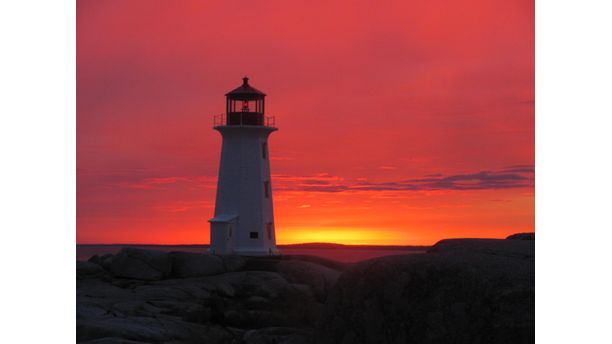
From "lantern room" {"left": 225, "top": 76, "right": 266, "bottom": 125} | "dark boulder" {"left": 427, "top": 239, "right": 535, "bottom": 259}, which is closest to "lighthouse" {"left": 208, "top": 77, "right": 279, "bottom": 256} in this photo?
"lantern room" {"left": 225, "top": 76, "right": 266, "bottom": 125}

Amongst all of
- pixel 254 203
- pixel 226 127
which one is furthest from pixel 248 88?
pixel 254 203

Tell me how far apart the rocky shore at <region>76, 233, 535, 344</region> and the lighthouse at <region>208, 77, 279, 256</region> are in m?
1.56

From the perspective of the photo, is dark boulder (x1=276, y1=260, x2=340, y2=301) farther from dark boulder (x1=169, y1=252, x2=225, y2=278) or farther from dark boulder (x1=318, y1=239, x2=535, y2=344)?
dark boulder (x1=318, y1=239, x2=535, y2=344)

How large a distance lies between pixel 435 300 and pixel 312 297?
513 inches

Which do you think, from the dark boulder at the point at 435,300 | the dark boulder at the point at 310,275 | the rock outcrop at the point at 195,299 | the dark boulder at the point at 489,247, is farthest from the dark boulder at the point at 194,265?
the dark boulder at the point at 435,300

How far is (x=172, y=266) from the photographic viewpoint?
84.7ft

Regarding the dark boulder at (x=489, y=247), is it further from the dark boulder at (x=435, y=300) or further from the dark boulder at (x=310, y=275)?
the dark boulder at (x=310, y=275)

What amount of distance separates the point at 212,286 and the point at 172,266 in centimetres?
281

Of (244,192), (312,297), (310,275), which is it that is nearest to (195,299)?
(312,297)

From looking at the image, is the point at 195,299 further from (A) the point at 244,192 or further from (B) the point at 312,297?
(A) the point at 244,192

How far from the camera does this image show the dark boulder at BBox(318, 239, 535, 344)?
10.4m

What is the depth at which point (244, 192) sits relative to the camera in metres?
30.8

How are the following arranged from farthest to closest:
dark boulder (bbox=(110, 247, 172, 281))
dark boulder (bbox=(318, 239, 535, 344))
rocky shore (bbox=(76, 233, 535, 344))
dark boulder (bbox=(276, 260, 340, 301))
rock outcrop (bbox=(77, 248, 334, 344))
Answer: dark boulder (bbox=(110, 247, 172, 281)), dark boulder (bbox=(276, 260, 340, 301)), rock outcrop (bbox=(77, 248, 334, 344)), rocky shore (bbox=(76, 233, 535, 344)), dark boulder (bbox=(318, 239, 535, 344))
